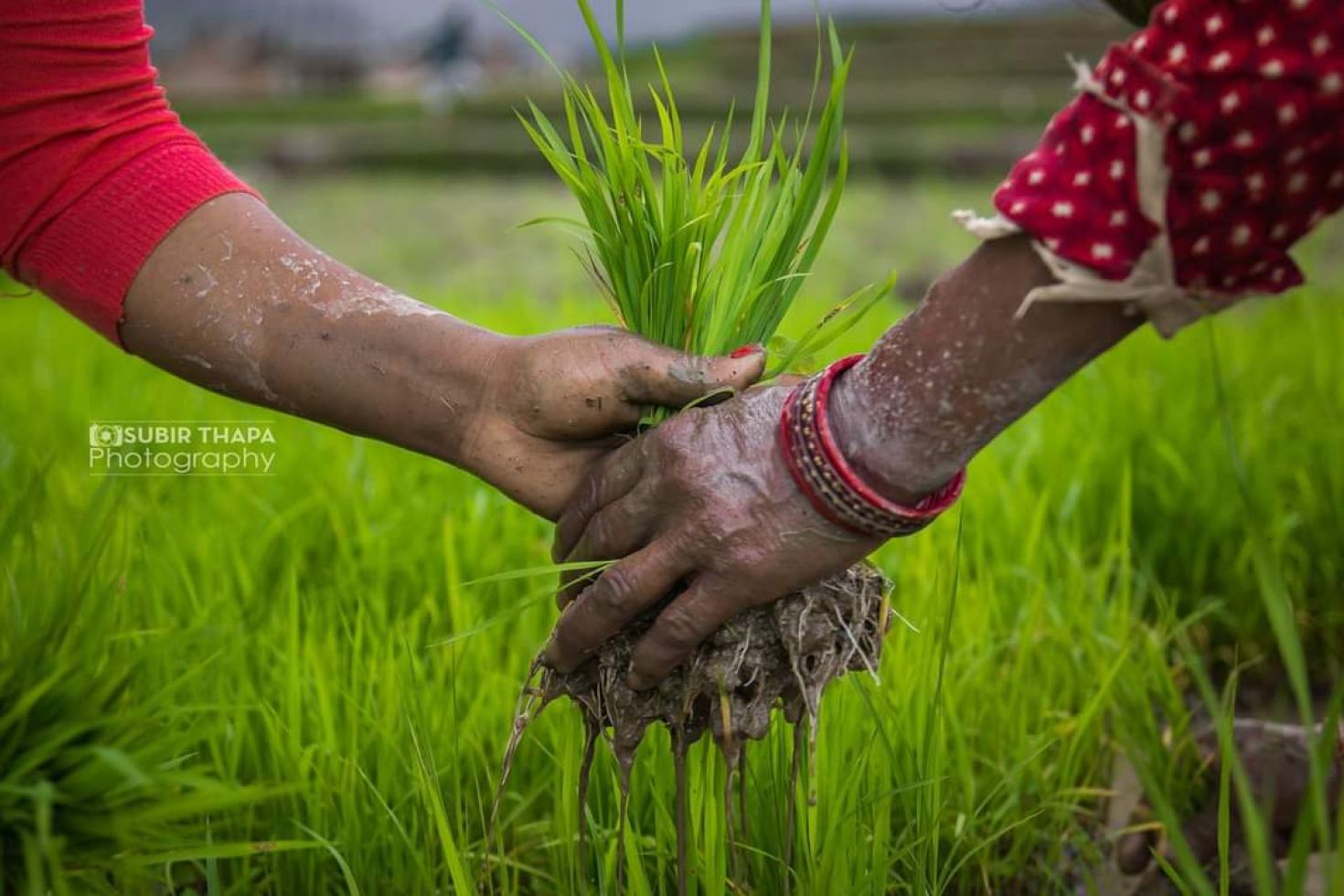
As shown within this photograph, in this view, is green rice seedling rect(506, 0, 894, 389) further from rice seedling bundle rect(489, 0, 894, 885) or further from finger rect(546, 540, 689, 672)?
finger rect(546, 540, 689, 672)

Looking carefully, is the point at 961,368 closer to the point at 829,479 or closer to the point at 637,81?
the point at 829,479

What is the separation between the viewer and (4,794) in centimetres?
91

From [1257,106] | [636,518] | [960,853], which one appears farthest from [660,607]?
[1257,106]

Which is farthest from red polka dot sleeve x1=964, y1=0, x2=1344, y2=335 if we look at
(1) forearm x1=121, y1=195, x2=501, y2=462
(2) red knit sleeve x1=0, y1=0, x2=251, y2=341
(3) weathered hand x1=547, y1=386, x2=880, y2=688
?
A: (2) red knit sleeve x1=0, y1=0, x2=251, y2=341

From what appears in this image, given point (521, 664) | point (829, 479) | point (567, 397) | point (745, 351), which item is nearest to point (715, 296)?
point (745, 351)

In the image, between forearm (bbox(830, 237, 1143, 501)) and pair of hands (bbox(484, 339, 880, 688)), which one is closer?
forearm (bbox(830, 237, 1143, 501))

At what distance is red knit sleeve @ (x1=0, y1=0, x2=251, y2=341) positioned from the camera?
1294 millimetres

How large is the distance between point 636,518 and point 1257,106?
618 millimetres

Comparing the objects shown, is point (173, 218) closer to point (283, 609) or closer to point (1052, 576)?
point (283, 609)

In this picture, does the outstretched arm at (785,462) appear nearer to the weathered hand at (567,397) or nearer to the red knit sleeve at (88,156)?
the weathered hand at (567,397)

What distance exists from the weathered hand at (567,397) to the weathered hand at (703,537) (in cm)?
6

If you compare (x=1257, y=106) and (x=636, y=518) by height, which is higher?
(x=1257, y=106)

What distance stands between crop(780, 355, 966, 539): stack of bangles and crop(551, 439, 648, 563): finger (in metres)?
0.16

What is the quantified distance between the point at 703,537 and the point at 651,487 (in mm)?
75
